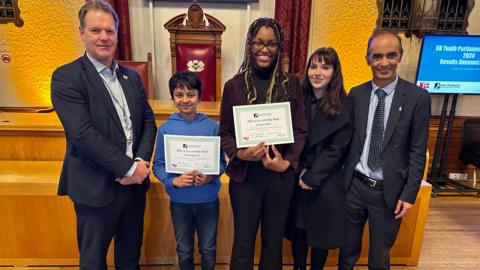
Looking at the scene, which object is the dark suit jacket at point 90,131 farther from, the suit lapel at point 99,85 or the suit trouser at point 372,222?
the suit trouser at point 372,222

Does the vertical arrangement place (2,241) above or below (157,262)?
above

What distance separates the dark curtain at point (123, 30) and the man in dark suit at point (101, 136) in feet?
7.07

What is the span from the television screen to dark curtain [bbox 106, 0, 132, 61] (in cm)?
293

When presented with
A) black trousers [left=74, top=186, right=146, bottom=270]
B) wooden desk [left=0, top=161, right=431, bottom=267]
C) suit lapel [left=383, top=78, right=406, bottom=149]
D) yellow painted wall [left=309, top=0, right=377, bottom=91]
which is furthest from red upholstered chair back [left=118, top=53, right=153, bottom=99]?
suit lapel [left=383, top=78, right=406, bottom=149]

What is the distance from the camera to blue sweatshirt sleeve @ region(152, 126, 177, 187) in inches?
54.2

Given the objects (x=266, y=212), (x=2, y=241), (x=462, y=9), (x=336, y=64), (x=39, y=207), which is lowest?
(x=2, y=241)

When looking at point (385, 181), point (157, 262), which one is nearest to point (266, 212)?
point (385, 181)

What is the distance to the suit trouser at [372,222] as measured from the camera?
138 centimetres

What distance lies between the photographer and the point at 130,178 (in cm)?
121

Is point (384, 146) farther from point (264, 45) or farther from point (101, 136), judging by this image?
point (101, 136)

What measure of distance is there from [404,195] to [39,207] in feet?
6.08

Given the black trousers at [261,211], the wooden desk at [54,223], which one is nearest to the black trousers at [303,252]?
the black trousers at [261,211]

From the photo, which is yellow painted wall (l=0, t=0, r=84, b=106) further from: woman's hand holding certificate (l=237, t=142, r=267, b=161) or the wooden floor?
woman's hand holding certificate (l=237, t=142, r=267, b=161)

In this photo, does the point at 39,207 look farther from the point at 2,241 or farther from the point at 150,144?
the point at 150,144
